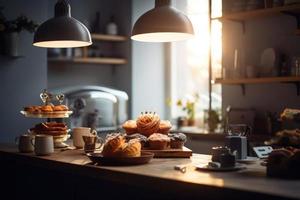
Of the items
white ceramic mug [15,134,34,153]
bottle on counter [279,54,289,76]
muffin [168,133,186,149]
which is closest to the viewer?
muffin [168,133,186,149]

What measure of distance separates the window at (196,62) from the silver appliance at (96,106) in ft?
2.69

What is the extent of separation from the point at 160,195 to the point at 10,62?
7.32 feet

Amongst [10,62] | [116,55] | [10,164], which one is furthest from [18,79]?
[116,55]

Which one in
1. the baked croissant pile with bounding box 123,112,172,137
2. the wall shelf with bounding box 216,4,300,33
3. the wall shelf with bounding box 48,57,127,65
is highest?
the wall shelf with bounding box 216,4,300,33

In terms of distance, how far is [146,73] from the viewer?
5.79 metres

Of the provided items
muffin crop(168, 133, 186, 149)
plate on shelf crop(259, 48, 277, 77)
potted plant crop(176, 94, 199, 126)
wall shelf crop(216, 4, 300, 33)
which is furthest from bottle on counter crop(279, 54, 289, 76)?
muffin crop(168, 133, 186, 149)

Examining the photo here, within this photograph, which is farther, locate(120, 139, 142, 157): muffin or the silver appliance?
the silver appliance

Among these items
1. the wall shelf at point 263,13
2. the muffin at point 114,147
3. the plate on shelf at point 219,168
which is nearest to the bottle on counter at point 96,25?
the wall shelf at point 263,13

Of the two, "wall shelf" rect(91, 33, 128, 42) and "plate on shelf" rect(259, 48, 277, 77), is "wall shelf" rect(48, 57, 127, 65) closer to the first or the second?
"wall shelf" rect(91, 33, 128, 42)

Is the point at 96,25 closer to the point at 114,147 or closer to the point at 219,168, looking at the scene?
the point at 114,147

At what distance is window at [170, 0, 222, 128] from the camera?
557 cm

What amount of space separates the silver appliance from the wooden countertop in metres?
2.14

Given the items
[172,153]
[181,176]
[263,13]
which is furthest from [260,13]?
[181,176]

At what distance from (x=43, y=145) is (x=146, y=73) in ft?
10.3
